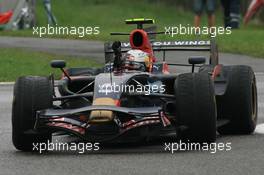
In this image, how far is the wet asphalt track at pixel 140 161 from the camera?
9.20 meters

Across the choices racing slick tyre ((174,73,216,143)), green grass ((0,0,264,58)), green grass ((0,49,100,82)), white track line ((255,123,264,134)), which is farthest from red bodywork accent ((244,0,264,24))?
racing slick tyre ((174,73,216,143))

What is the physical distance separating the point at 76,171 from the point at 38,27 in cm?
2298

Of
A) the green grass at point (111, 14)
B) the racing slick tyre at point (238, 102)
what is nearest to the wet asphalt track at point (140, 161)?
the racing slick tyre at point (238, 102)

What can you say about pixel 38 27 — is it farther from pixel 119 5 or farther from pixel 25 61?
pixel 25 61

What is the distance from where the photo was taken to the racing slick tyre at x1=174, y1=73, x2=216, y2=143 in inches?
405

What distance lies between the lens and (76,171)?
922 cm

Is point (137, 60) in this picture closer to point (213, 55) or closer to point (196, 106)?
point (213, 55)

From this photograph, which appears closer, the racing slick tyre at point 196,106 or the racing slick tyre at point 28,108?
the racing slick tyre at point 196,106

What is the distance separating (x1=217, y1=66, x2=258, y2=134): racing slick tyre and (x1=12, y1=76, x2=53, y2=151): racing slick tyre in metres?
2.14

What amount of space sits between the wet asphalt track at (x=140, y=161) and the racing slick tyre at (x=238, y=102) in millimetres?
372

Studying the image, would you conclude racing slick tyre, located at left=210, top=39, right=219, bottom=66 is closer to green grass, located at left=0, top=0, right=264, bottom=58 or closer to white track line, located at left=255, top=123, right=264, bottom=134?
white track line, located at left=255, top=123, right=264, bottom=134

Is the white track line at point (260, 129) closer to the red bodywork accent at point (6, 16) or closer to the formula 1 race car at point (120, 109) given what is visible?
the formula 1 race car at point (120, 109)

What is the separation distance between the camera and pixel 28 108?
10461 mm

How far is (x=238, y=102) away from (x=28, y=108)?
2460 millimetres
